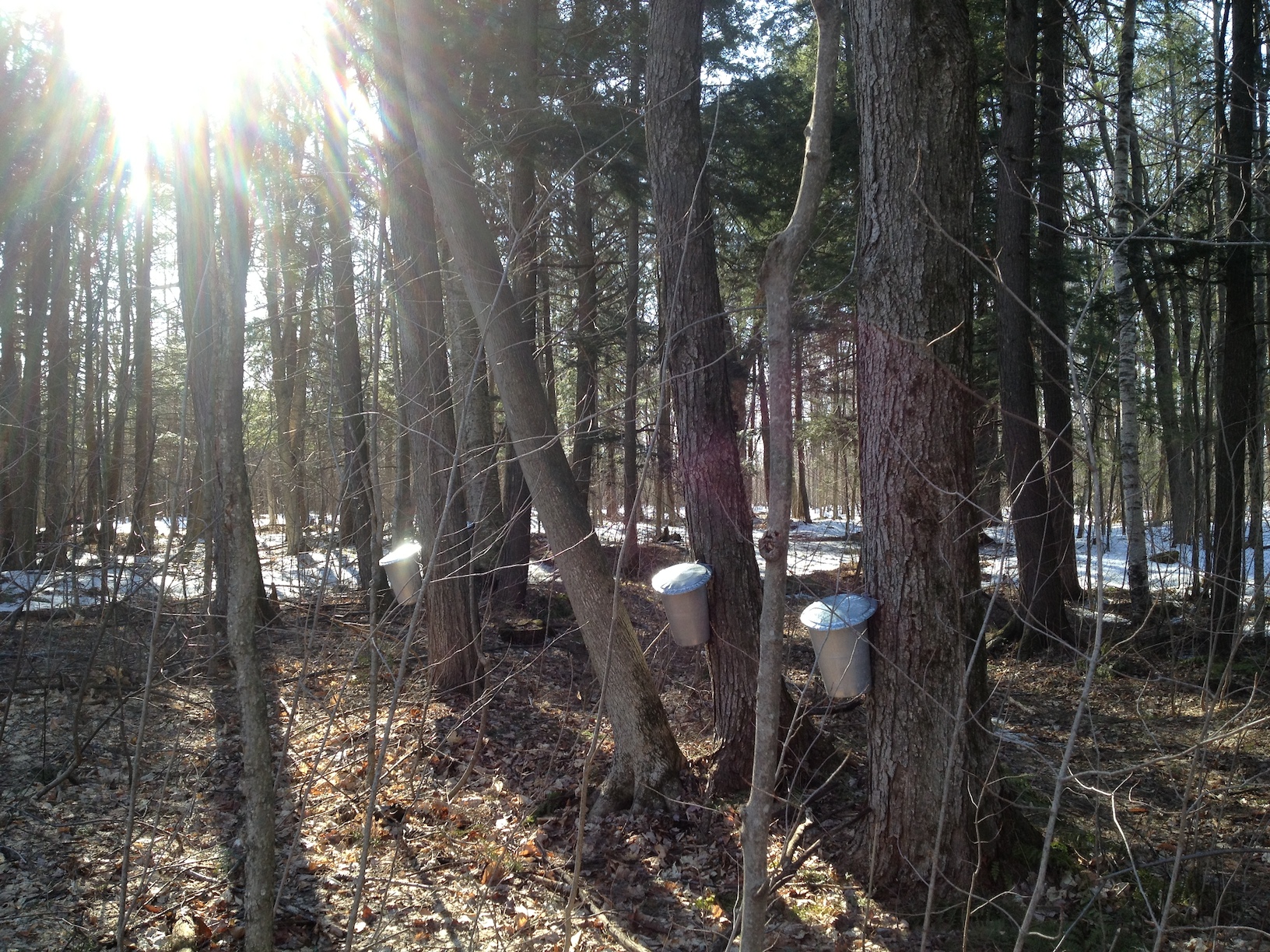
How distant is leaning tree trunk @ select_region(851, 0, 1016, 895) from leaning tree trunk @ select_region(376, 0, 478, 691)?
3.33m

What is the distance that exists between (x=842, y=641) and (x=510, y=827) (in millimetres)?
2451

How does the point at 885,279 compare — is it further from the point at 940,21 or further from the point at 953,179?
the point at 940,21

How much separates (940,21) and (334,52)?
4744 mm

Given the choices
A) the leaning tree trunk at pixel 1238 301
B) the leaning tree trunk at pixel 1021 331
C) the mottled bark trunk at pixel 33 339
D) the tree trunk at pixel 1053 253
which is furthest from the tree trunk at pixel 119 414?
the tree trunk at pixel 1053 253

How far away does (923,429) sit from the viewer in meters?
3.57

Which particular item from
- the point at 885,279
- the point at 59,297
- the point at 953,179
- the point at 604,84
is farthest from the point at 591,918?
the point at 59,297

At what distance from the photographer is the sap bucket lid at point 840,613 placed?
3.55 m

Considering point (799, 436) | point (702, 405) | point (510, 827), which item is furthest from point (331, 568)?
point (799, 436)

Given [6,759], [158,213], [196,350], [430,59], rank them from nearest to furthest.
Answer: [196,350] → [6,759] → [430,59] → [158,213]

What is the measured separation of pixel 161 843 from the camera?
418 cm

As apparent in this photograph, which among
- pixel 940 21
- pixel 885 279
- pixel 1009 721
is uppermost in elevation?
pixel 940 21

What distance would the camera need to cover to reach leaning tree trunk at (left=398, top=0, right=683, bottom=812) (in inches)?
191

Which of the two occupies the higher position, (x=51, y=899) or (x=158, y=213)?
(x=158, y=213)

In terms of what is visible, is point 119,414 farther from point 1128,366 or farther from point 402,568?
point 1128,366
